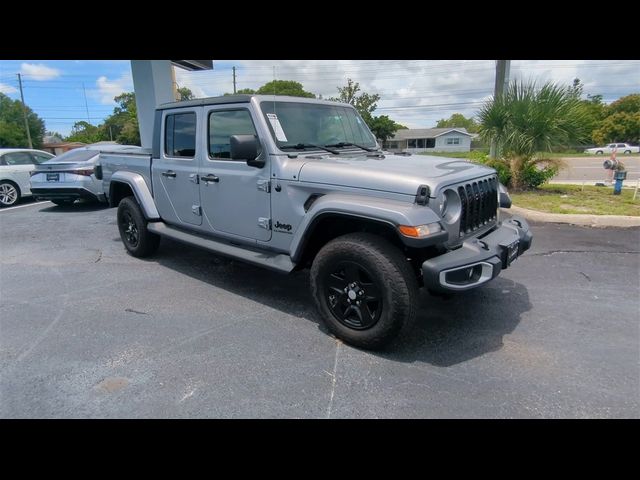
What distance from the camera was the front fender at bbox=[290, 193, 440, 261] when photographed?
2.76 m

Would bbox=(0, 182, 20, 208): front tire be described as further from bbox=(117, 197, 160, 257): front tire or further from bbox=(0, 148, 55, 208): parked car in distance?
bbox=(117, 197, 160, 257): front tire

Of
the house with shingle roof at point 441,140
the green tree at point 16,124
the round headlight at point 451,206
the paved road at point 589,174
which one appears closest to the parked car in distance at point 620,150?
the house with shingle roof at point 441,140

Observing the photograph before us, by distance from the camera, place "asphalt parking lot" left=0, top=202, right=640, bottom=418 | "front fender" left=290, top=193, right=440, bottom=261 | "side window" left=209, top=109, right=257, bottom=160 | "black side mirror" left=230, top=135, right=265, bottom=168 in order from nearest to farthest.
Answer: "asphalt parking lot" left=0, top=202, right=640, bottom=418, "front fender" left=290, top=193, right=440, bottom=261, "black side mirror" left=230, top=135, right=265, bottom=168, "side window" left=209, top=109, right=257, bottom=160

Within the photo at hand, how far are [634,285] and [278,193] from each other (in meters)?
4.03

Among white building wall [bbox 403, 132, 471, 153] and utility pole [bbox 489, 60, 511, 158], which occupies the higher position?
utility pole [bbox 489, 60, 511, 158]

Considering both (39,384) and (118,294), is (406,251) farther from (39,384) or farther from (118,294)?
(118,294)

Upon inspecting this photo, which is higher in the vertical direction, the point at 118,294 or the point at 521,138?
the point at 521,138

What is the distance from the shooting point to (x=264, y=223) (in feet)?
12.4

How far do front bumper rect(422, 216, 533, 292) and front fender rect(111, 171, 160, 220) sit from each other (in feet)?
12.3

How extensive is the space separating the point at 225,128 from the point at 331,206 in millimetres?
1745

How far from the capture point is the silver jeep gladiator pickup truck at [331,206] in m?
2.89

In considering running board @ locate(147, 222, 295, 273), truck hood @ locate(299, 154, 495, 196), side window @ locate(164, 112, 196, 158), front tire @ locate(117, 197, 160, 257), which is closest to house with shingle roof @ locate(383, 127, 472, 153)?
front tire @ locate(117, 197, 160, 257)

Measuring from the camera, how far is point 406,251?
318cm
